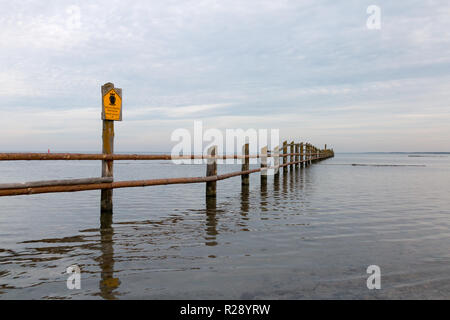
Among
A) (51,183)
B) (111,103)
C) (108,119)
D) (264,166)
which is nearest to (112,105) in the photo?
(111,103)

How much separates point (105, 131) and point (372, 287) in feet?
16.7

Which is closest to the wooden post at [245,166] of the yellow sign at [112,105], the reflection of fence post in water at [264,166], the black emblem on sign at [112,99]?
the reflection of fence post in water at [264,166]

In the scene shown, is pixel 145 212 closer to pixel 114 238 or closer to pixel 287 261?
pixel 114 238

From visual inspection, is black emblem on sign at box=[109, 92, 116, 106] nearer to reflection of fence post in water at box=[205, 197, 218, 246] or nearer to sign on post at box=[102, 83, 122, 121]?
sign on post at box=[102, 83, 122, 121]

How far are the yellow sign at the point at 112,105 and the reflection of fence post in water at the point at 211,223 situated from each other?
2487mm

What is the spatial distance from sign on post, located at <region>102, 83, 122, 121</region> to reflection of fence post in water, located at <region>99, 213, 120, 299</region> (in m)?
1.96

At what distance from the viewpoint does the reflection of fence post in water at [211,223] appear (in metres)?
4.62

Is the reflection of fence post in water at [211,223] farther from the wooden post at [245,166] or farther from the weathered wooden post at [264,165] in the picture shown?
the weathered wooden post at [264,165]

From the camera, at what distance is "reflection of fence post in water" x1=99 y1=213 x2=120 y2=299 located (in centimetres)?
287

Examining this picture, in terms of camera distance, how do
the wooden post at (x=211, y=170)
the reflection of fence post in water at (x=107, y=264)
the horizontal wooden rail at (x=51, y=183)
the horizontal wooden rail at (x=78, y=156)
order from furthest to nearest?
the wooden post at (x=211, y=170) < the horizontal wooden rail at (x=78, y=156) < the horizontal wooden rail at (x=51, y=183) < the reflection of fence post in water at (x=107, y=264)

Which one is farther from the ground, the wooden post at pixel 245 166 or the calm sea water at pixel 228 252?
the wooden post at pixel 245 166

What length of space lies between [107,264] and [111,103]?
12.0ft
